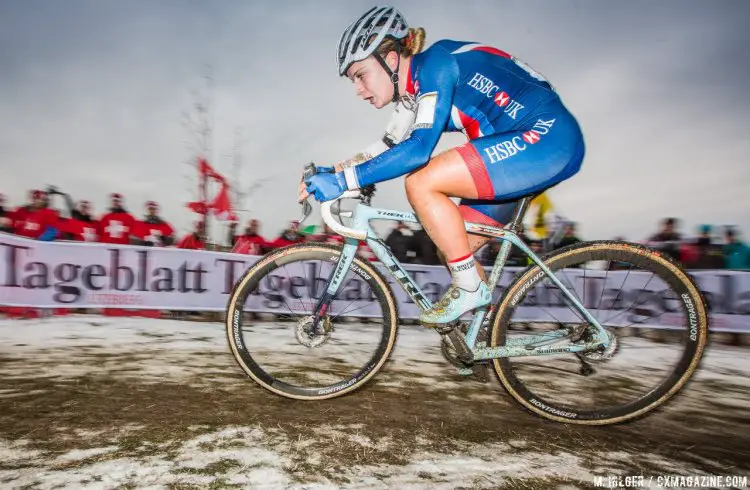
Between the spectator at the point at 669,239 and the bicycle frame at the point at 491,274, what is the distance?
26.2ft

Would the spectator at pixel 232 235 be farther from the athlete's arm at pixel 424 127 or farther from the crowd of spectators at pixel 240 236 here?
the athlete's arm at pixel 424 127

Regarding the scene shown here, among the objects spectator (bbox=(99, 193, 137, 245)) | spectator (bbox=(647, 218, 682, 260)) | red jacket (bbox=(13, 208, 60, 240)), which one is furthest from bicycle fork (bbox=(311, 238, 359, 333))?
spectator (bbox=(647, 218, 682, 260))

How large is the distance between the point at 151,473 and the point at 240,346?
109 centimetres

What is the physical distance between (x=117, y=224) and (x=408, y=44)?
8.42 metres

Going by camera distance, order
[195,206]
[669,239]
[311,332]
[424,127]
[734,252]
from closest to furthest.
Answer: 1. [424,127]
2. [311,332]
3. [734,252]
4. [669,239]
5. [195,206]

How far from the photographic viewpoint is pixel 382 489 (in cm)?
165

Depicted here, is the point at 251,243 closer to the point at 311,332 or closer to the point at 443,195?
the point at 311,332

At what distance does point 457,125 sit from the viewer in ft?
8.92

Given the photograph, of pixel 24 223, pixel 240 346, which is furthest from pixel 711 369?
pixel 24 223

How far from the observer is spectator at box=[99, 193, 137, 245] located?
8.61 m

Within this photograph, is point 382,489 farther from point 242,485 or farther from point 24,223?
point 24,223

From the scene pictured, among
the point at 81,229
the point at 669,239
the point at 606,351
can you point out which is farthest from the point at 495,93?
the point at 81,229

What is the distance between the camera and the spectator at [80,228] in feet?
27.4

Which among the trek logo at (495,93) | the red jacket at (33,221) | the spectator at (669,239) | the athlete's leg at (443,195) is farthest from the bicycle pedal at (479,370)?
the red jacket at (33,221)
